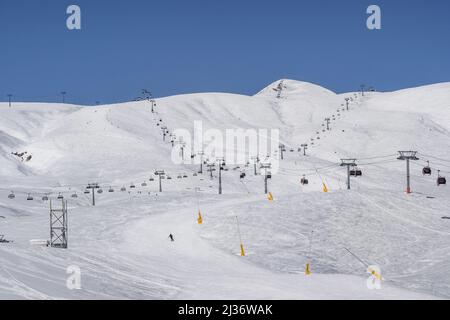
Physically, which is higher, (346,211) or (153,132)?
(153,132)

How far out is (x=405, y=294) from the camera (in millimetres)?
33875

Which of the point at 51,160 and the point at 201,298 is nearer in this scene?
the point at 201,298

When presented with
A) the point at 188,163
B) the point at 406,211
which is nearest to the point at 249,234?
the point at 406,211

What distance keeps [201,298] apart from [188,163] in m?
119

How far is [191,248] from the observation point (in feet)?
166

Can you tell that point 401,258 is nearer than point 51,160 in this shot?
Yes

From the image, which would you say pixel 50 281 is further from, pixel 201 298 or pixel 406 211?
pixel 406 211

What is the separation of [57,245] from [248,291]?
20.0 metres

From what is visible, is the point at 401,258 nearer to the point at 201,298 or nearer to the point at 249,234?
the point at 249,234
